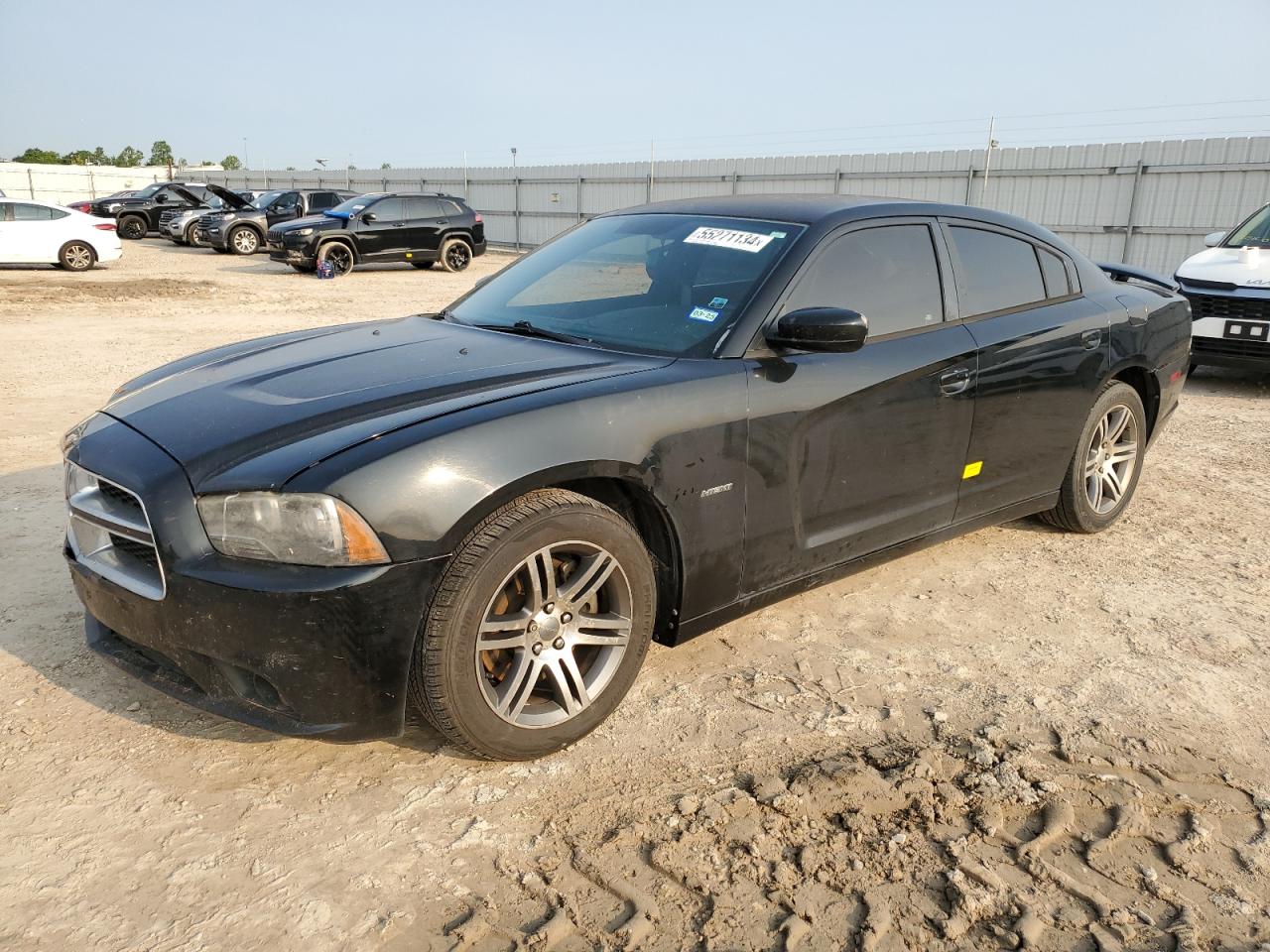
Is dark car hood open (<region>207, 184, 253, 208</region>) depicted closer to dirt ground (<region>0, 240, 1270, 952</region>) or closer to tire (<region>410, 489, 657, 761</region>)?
dirt ground (<region>0, 240, 1270, 952</region>)

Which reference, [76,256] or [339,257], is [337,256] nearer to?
[339,257]

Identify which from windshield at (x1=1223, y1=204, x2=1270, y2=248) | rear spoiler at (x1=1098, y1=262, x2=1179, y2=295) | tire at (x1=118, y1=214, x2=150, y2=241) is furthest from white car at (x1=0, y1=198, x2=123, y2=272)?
rear spoiler at (x1=1098, y1=262, x2=1179, y2=295)

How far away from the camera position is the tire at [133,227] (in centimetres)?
2702

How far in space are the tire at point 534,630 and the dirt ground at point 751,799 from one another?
0.17 meters

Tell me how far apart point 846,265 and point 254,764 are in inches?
102

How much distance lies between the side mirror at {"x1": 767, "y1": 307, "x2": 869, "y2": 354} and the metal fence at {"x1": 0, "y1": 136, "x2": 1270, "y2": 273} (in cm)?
1433

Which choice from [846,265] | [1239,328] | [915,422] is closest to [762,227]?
[846,265]

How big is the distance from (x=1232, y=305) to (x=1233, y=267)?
0.43m

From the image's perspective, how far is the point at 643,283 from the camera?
3779 millimetres

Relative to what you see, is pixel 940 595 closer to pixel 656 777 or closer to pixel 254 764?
pixel 656 777

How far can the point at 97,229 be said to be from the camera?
758 inches

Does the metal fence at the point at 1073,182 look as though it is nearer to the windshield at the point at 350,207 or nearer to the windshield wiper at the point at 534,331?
the windshield at the point at 350,207

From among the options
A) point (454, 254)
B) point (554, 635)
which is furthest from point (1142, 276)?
point (454, 254)

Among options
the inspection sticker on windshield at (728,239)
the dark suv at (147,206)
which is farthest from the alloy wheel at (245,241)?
the inspection sticker on windshield at (728,239)
